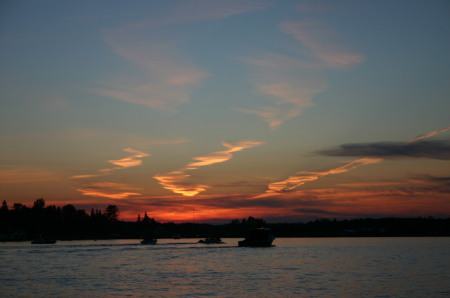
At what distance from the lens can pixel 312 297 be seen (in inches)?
2589

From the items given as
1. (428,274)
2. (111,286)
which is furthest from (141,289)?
(428,274)

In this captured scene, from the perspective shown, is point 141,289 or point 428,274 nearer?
point 141,289

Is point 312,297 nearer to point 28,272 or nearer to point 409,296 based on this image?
point 409,296

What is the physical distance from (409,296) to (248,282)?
26.2 m

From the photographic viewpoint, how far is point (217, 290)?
7338 centimetres

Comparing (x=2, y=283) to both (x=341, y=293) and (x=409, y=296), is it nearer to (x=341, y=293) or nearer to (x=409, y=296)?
(x=341, y=293)

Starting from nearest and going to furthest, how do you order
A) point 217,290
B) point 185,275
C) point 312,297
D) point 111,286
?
point 312,297 → point 217,290 → point 111,286 → point 185,275

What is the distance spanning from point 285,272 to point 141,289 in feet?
120

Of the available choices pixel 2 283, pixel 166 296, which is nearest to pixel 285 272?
pixel 166 296

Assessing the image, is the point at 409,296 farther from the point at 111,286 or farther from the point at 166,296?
the point at 111,286

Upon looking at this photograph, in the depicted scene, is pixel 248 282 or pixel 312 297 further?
pixel 248 282

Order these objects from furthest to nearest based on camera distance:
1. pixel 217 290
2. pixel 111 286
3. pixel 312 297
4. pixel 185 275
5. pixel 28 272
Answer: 1. pixel 28 272
2. pixel 185 275
3. pixel 111 286
4. pixel 217 290
5. pixel 312 297

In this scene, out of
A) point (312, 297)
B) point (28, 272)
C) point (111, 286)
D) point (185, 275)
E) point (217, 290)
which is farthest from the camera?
point (28, 272)

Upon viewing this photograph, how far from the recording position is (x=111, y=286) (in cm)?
7981
